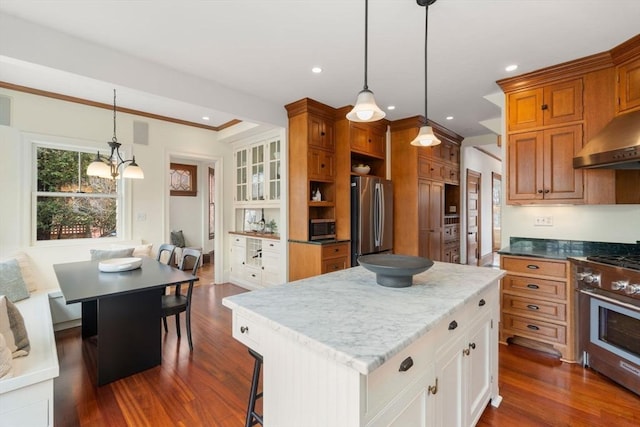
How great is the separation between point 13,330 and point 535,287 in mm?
4015

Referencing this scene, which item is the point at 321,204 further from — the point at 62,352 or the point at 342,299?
the point at 62,352

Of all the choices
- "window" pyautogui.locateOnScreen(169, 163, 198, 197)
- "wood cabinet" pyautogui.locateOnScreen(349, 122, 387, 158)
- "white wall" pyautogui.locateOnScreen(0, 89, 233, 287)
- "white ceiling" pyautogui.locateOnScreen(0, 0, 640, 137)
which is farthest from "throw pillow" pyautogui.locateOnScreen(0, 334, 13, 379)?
"window" pyautogui.locateOnScreen(169, 163, 198, 197)

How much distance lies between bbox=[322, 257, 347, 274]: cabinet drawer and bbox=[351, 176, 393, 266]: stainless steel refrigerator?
Answer: 0.52 ft

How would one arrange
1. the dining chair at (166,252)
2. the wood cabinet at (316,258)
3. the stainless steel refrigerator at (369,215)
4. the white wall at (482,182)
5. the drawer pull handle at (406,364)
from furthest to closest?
1. the white wall at (482,182)
2. the stainless steel refrigerator at (369,215)
3. the wood cabinet at (316,258)
4. the dining chair at (166,252)
5. the drawer pull handle at (406,364)

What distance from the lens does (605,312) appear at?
226 cm

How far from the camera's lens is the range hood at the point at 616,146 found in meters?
2.11

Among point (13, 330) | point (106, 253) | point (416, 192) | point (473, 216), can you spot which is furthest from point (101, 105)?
point (473, 216)

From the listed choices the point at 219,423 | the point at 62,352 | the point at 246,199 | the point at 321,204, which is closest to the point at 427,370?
the point at 219,423

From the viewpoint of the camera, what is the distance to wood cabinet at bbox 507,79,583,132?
2752 mm

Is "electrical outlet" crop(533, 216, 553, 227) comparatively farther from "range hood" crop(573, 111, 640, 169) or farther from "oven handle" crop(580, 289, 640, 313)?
"oven handle" crop(580, 289, 640, 313)

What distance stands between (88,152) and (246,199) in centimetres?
227

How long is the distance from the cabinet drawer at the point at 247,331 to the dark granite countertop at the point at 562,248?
263cm

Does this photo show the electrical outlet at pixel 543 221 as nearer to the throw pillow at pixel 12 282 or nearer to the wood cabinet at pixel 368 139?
the wood cabinet at pixel 368 139

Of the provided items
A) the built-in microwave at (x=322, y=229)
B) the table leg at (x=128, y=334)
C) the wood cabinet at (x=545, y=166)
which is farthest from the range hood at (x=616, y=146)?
the table leg at (x=128, y=334)
